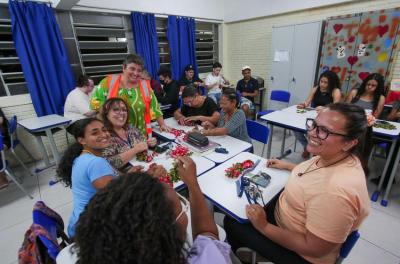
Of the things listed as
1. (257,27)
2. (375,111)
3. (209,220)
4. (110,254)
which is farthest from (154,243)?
(257,27)

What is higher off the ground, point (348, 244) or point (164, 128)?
point (164, 128)

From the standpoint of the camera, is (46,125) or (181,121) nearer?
(181,121)

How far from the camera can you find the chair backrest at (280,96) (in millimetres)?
4762

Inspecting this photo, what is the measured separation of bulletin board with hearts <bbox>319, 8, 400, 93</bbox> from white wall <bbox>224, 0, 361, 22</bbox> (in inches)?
23.8

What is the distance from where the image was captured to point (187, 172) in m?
1.23

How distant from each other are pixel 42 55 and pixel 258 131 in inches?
144

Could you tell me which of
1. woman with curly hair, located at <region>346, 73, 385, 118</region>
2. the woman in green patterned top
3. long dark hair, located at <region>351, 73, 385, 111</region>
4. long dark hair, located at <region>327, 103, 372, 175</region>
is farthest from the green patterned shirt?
long dark hair, located at <region>351, 73, 385, 111</region>

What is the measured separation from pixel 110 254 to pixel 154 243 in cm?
12

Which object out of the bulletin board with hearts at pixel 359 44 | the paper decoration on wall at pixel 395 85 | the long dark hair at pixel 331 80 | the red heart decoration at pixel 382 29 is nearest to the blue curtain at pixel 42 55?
the long dark hair at pixel 331 80

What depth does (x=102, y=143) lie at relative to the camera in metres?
1.48

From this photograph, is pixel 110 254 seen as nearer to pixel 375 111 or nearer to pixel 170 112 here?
pixel 170 112

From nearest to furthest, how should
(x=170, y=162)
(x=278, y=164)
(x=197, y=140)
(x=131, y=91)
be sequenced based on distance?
(x=278, y=164), (x=170, y=162), (x=197, y=140), (x=131, y=91)

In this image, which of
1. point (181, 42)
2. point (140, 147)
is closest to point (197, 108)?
point (140, 147)

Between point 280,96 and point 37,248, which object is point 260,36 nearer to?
point 280,96
